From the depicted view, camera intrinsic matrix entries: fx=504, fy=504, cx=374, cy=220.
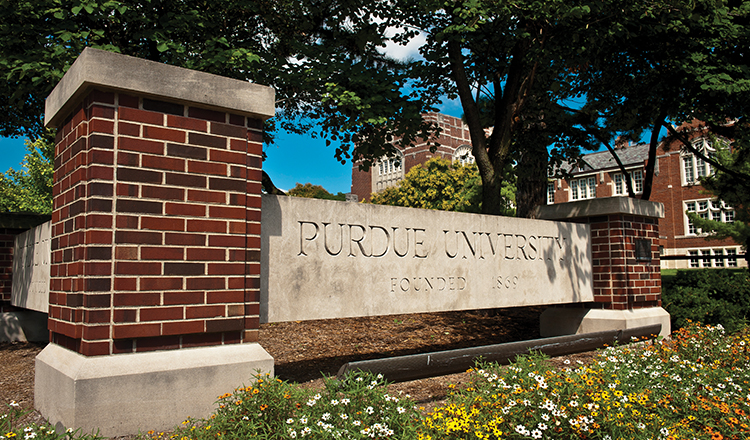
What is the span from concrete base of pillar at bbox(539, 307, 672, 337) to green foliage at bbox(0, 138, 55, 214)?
35.9m

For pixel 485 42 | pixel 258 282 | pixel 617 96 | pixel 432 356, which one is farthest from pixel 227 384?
pixel 617 96

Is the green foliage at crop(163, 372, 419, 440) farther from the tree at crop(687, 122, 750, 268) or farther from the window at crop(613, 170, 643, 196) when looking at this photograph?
the window at crop(613, 170, 643, 196)

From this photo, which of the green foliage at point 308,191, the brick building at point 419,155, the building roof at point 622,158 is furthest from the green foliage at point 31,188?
the building roof at point 622,158

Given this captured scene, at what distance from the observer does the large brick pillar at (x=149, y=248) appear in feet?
10.2

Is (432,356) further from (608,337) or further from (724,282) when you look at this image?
(724,282)

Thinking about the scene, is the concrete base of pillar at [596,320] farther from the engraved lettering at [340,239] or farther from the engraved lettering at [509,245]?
the engraved lettering at [340,239]

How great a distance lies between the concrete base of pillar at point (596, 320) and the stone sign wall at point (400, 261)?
0.41 m

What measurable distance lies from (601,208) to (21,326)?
28.5ft

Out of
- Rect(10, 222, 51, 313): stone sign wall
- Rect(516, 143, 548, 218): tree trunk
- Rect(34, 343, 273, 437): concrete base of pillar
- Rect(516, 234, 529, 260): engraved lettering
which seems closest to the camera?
Rect(34, 343, 273, 437): concrete base of pillar

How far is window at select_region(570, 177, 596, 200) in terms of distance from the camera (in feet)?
161

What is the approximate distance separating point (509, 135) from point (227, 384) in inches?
282

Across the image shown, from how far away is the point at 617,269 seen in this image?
23.2 ft

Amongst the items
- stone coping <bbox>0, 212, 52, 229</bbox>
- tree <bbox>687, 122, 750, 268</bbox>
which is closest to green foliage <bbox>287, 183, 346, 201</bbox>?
tree <bbox>687, 122, 750, 268</bbox>

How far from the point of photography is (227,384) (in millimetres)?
3418
